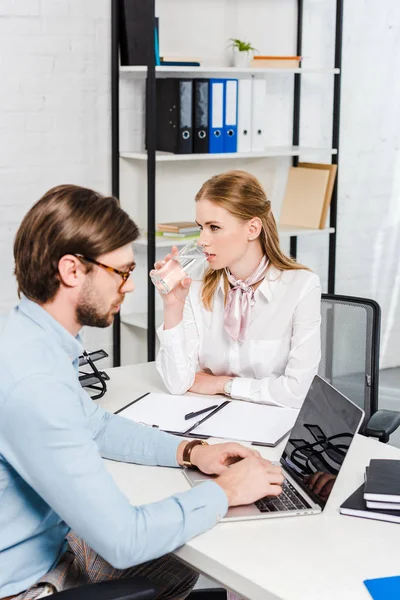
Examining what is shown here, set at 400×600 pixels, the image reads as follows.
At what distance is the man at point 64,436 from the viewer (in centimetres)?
127

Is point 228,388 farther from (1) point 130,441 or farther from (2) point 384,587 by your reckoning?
(2) point 384,587

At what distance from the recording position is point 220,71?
3.54 m

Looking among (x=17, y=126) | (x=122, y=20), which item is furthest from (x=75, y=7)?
(x=17, y=126)

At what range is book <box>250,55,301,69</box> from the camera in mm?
3715

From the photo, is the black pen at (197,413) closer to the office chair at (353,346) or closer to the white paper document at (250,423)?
the white paper document at (250,423)

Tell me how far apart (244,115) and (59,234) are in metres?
2.44

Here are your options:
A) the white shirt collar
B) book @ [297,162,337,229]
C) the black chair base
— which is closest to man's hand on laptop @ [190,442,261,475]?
the black chair base

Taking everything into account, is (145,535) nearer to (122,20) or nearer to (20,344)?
(20,344)

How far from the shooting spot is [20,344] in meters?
1.33

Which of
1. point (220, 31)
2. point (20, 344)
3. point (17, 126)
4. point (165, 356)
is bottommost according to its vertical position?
point (165, 356)

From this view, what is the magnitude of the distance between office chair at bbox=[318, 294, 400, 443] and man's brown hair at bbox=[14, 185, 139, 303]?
3.75 feet

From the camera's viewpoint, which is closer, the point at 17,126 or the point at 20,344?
the point at 20,344

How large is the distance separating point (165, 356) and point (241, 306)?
273mm

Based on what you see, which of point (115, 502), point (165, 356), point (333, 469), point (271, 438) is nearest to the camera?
point (115, 502)
